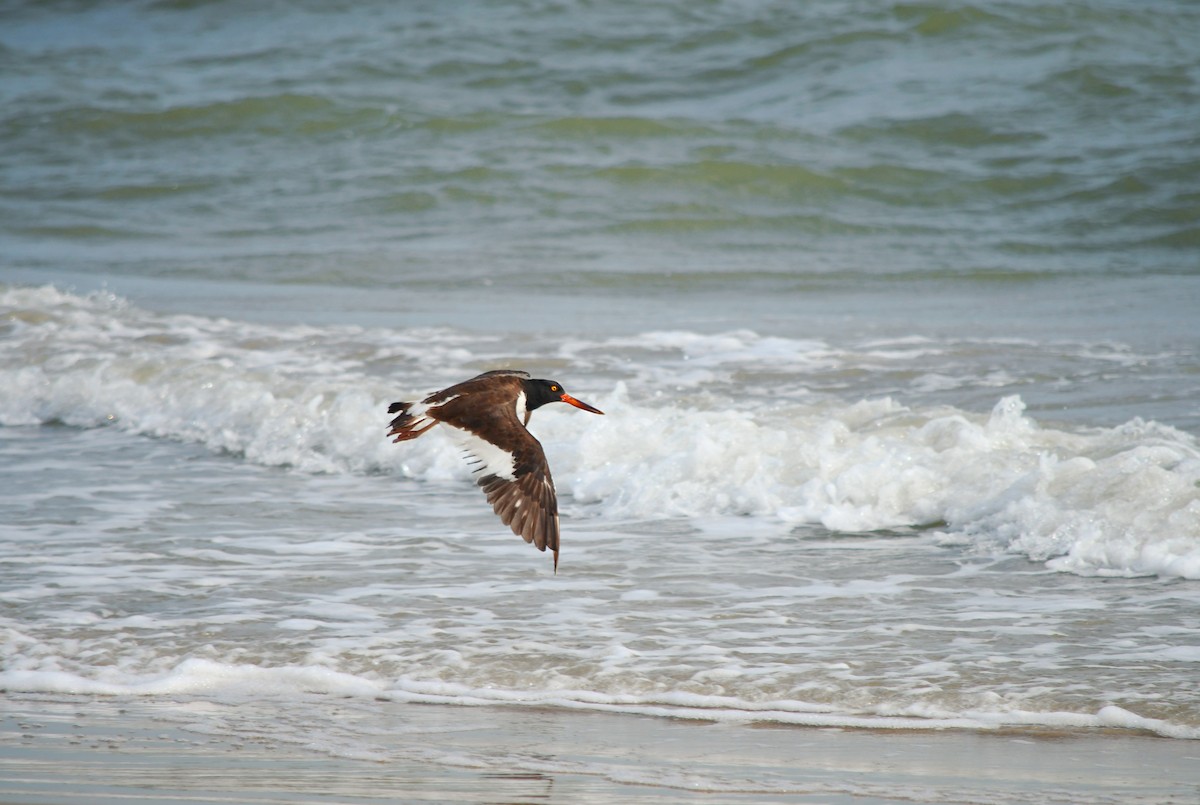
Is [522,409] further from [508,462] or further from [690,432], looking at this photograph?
[690,432]

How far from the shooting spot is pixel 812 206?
648 inches

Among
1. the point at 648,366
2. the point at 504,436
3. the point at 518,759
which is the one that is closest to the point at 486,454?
the point at 504,436

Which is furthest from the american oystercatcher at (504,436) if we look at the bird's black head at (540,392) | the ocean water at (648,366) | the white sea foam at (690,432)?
the white sea foam at (690,432)

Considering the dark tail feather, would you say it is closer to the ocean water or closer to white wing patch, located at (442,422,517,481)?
white wing patch, located at (442,422,517,481)

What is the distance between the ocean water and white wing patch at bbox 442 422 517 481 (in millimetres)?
516

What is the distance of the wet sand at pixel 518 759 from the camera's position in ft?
10.9

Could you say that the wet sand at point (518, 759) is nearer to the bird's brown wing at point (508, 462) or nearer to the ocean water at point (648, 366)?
the ocean water at point (648, 366)

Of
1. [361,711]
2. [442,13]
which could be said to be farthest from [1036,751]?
[442,13]

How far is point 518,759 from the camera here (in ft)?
11.8

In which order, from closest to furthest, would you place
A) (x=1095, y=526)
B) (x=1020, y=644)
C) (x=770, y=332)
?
(x=1020, y=644), (x=1095, y=526), (x=770, y=332)

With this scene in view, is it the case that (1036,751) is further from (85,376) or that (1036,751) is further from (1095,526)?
(85,376)

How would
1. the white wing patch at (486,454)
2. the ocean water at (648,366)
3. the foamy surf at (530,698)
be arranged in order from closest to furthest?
the foamy surf at (530,698) < the ocean water at (648,366) < the white wing patch at (486,454)

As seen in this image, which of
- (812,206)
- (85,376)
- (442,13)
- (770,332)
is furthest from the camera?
(442,13)

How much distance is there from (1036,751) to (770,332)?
6754mm
